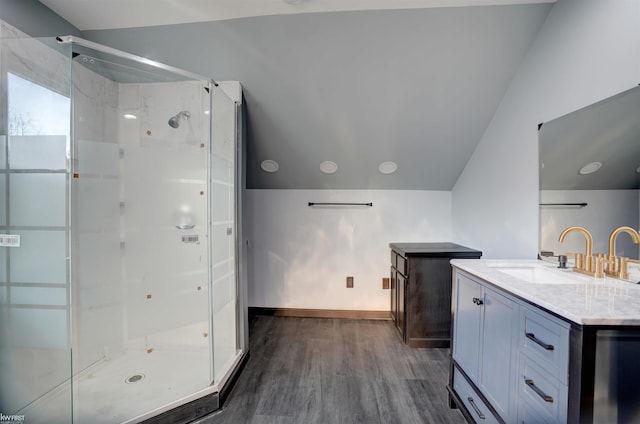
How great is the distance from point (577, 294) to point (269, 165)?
2.31m

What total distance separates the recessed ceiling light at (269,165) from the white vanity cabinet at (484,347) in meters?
1.83

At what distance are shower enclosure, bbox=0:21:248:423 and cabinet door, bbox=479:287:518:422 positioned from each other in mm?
1493

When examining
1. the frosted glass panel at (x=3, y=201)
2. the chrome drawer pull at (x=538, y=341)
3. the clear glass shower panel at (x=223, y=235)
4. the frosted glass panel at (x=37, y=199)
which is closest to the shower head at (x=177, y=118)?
the clear glass shower panel at (x=223, y=235)

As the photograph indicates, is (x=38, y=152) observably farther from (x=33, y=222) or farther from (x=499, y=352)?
(x=499, y=352)

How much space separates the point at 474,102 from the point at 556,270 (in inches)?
52.2

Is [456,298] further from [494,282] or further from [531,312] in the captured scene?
[531,312]

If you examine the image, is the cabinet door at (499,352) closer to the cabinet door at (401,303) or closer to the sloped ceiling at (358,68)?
the cabinet door at (401,303)

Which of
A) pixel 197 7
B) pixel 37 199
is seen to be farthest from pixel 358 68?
pixel 37 199

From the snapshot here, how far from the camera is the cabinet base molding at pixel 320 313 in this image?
9.21ft

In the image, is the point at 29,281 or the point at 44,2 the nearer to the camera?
the point at 29,281

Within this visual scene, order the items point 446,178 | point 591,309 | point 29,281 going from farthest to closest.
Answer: point 446,178
point 29,281
point 591,309

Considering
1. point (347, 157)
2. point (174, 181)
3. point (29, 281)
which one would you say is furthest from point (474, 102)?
point (29, 281)

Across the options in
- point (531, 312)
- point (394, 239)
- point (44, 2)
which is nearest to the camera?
point (531, 312)

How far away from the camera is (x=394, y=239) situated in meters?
2.83
